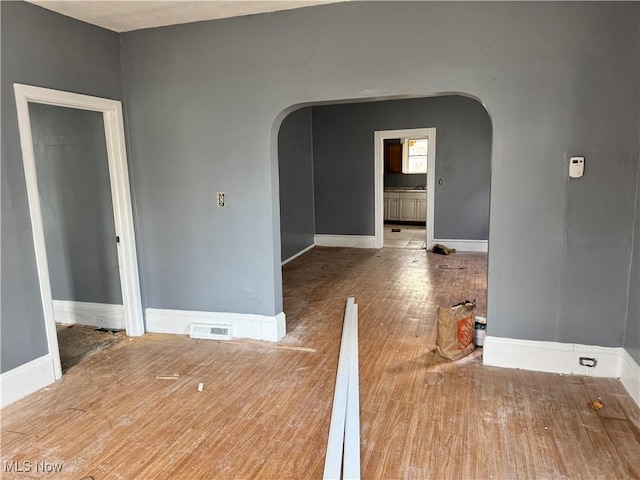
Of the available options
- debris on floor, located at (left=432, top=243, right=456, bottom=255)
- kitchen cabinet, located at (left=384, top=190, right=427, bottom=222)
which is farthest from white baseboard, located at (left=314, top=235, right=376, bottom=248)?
kitchen cabinet, located at (left=384, top=190, right=427, bottom=222)

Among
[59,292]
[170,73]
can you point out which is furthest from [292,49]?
[59,292]

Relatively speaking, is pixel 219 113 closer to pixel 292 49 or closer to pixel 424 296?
pixel 292 49

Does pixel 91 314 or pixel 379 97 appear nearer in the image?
pixel 379 97

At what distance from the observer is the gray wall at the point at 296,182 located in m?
6.56

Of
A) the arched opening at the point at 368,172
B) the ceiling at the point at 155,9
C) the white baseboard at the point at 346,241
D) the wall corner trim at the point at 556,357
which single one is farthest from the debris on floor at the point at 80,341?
the white baseboard at the point at 346,241

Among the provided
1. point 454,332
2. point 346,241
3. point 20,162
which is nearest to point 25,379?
point 20,162

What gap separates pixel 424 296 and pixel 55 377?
3.58 metres

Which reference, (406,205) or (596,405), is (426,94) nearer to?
(596,405)

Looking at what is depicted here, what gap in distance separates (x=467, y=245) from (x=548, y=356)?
4401 mm

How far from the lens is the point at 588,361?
2889mm

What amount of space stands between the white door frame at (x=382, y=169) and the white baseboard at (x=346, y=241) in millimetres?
145

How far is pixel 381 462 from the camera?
210cm

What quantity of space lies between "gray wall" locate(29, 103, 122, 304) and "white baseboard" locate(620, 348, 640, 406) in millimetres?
4115

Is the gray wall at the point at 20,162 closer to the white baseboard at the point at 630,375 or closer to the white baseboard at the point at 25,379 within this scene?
the white baseboard at the point at 25,379
